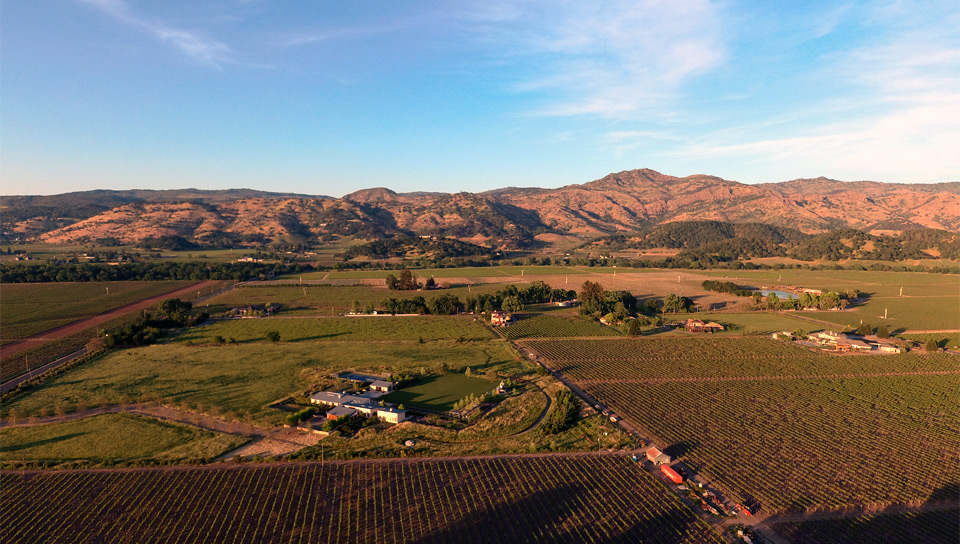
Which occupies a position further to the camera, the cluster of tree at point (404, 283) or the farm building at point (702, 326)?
the cluster of tree at point (404, 283)

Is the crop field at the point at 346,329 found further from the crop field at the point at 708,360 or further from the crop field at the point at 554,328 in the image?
the crop field at the point at 708,360

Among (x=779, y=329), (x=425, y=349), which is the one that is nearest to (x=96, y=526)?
(x=425, y=349)

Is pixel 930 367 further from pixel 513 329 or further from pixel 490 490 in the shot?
pixel 490 490

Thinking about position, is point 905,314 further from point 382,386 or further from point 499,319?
point 382,386

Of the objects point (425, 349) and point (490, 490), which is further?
point (425, 349)

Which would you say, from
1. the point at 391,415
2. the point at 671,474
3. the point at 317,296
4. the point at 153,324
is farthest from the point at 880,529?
the point at 317,296

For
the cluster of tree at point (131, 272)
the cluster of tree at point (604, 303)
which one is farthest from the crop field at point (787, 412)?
the cluster of tree at point (131, 272)
